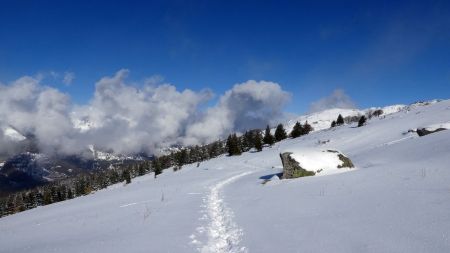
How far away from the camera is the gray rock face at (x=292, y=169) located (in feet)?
82.6

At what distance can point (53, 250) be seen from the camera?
31.9 ft

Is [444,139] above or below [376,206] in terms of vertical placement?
above

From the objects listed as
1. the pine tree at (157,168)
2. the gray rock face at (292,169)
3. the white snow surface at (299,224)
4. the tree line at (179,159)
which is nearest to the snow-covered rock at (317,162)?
the gray rock face at (292,169)

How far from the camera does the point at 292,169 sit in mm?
25766

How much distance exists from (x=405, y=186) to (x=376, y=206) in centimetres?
306

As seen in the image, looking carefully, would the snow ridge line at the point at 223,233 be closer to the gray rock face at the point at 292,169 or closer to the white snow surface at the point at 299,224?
the white snow surface at the point at 299,224

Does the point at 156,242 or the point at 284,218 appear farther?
the point at 284,218

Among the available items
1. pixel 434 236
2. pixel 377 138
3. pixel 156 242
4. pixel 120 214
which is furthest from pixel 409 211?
pixel 377 138

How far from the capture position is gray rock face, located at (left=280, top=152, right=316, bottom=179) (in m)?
25.2

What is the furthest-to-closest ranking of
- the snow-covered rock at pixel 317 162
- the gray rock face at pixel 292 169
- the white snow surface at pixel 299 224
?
the snow-covered rock at pixel 317 162 → the gray rock face at pixel 292 169 → the white snow surface at pixel 299 224

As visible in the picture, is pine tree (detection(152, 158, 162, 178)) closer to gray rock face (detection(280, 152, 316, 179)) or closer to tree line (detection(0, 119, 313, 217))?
tree line (detection(0, 119, 313, 217))

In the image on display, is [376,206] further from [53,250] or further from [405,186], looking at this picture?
[53,250]

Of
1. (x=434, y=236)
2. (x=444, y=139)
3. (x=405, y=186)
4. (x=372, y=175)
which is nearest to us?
(x=434, y=236)

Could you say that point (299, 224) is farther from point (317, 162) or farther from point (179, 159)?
point (179, 159)
